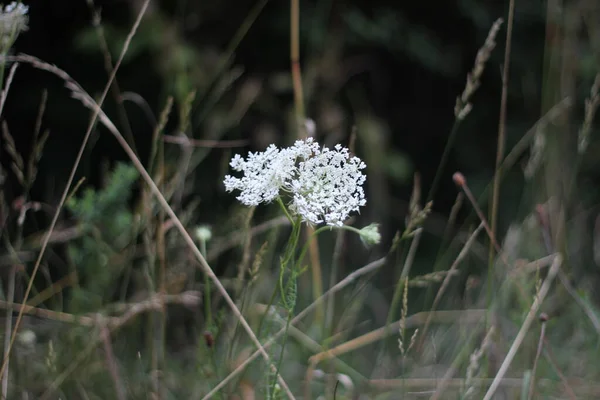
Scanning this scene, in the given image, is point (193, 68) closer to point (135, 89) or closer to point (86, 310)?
point (135, 89)

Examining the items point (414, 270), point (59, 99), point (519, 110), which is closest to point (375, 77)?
point (519, 110)

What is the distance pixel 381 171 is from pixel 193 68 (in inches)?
33.5

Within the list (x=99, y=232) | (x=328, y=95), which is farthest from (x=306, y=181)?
(x=328, y=95)

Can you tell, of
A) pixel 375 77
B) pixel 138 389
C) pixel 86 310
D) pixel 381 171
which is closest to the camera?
pixel 138 389

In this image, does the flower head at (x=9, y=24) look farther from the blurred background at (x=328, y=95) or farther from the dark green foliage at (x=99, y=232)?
the blurred background at (x=328, y=95)

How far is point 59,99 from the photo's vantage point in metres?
2.45

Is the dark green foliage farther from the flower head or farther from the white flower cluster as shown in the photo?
the white flower cluster

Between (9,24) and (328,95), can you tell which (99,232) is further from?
(328,95)

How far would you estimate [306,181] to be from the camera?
2.41 feet

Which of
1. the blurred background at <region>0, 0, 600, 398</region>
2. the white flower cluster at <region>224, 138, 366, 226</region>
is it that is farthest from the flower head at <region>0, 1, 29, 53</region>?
the blurred background at <region>0, 0, 600, 398</region>

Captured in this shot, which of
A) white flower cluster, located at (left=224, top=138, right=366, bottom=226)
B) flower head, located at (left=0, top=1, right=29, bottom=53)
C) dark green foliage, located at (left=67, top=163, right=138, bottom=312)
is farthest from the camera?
dark green foliage, located at (left=67, top=163, right=138, bottom=312)

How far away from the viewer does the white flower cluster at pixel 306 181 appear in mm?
719

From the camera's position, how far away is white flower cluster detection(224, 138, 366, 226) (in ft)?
2.36

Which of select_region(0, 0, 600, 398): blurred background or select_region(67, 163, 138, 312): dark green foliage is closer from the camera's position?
select_region(67, 163, 138, 312): dark green foliage
